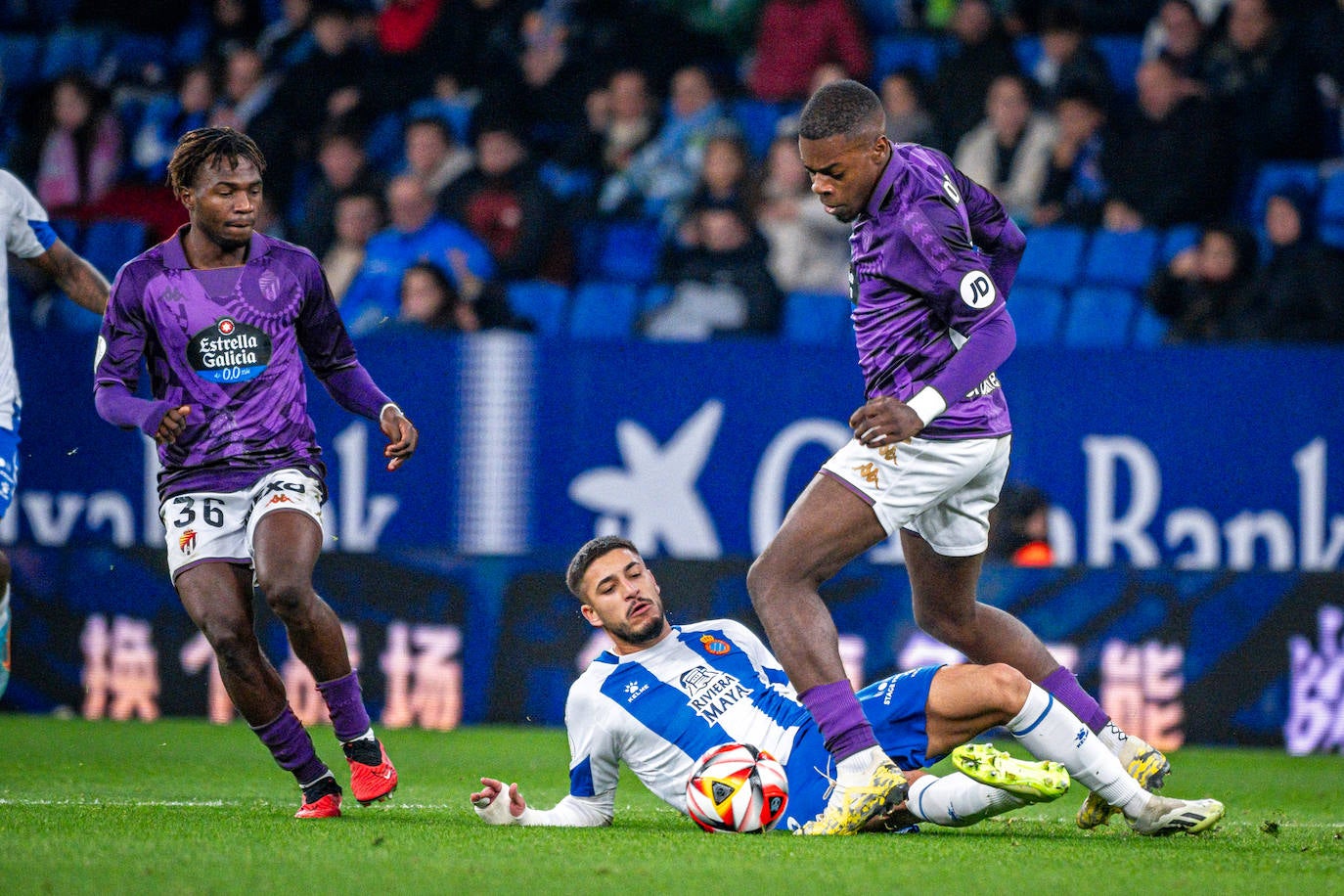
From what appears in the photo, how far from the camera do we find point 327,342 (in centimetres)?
605

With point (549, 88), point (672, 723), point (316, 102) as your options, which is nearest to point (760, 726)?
point (672, 723)

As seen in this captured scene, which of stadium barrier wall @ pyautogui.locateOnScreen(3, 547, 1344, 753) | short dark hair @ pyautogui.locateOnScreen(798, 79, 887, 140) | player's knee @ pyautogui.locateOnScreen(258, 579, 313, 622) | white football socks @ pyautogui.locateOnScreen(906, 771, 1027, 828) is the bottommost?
stadium barrier wall @ pyautogui.locateOnScreen(3, 547, 1344, 753)

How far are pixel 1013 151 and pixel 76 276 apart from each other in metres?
6.86

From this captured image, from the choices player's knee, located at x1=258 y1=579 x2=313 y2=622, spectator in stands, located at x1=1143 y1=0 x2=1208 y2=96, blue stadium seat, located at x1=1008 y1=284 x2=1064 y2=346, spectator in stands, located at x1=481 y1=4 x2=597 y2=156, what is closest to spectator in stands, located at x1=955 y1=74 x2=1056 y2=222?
blue stadium seat, located at x1=1008 y1=284 x2=1064 y2=346

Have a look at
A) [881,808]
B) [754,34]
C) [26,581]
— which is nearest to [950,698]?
[881,808]

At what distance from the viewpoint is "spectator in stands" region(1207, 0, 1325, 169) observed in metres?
11.5

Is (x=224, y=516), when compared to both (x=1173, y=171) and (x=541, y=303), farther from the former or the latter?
(x=1173, y=171)

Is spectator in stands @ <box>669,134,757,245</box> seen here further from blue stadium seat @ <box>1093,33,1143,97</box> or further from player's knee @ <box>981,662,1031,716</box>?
player's knee @ <box>981,662,1031,716</box>

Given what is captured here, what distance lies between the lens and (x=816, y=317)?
11492 mm

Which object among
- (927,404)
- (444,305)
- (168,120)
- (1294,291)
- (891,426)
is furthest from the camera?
(168,120)

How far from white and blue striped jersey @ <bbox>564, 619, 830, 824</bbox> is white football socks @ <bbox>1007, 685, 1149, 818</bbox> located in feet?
2.04

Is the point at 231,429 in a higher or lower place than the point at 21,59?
lower

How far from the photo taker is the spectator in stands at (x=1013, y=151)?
11.6m

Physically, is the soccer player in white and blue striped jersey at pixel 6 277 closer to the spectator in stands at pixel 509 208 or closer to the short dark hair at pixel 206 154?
the short dark hair at pixel 206 154
